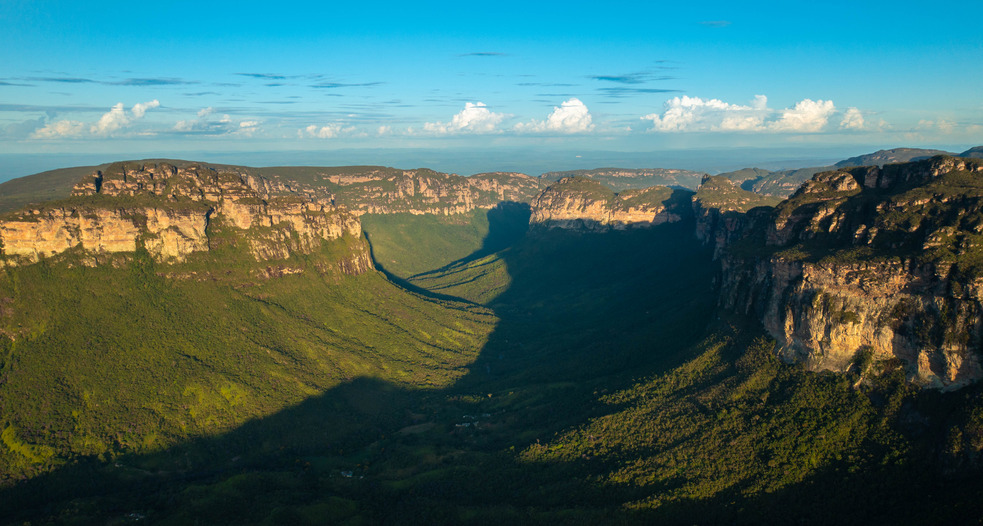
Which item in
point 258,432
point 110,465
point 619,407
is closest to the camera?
point 110,465

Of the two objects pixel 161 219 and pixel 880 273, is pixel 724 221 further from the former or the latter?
pixel 161 219

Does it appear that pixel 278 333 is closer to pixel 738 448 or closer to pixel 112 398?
pixel 112 398

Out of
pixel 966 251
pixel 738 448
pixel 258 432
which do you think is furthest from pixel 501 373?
pixel 966 251

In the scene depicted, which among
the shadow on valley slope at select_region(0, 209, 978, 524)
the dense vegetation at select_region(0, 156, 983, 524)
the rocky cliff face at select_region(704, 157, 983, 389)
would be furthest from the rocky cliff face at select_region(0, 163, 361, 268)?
the rocky cliff face at select_region(704, 157, 983, 389)

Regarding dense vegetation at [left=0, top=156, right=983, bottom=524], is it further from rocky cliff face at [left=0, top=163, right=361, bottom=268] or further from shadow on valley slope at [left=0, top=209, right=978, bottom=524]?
rocky cliff face at [left=0, top=163, right=361, bottom=268]

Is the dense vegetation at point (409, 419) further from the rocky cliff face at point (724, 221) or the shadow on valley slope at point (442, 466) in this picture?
the rocky cliff face at point (724, 221)

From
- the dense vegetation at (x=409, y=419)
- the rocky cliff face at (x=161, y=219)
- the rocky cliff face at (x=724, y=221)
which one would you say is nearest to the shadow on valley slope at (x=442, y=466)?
the dense vegetation at (x=409, y=419)

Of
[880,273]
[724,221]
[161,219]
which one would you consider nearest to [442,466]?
[880,273]
